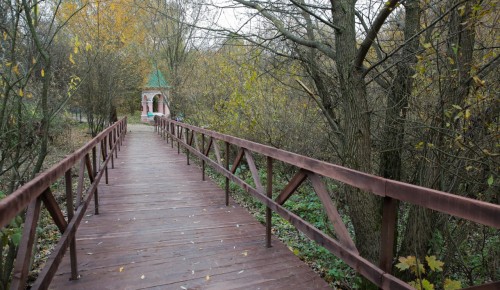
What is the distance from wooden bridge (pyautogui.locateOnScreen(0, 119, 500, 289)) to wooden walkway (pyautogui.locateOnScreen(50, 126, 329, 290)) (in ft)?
0.03

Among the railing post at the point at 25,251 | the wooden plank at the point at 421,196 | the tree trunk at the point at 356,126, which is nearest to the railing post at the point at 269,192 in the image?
the wooden plank at the point at 421,196

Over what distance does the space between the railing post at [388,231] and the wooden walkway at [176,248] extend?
46.1 inches

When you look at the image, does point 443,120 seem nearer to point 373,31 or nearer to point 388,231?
point 373,31

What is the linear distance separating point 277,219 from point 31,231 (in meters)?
5.62

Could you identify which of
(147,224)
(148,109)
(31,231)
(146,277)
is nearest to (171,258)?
(146,277)

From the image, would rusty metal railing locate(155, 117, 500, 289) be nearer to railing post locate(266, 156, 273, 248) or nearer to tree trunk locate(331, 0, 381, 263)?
Result: railing post locate(266, 156, 273, 248)

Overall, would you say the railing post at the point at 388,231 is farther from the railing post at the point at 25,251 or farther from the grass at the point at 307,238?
the grass at the point at 307,238

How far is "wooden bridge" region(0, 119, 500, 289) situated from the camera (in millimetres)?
1974

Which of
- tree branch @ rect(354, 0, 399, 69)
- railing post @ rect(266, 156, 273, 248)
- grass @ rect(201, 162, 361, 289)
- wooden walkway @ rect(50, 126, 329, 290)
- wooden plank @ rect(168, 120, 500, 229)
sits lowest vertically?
grass @ rect(201, 162, 361, 289)

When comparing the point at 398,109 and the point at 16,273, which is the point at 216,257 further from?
the point at 398,109

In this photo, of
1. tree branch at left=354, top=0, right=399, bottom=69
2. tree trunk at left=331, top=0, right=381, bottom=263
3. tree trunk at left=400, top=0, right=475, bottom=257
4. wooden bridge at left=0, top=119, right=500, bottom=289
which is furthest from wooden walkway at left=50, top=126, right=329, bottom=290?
tree branch at left=354, top=0, right=399, bottom=69

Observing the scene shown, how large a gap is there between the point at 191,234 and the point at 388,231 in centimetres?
285

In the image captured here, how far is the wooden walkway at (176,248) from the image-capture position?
3.13m

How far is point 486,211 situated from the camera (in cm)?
147
